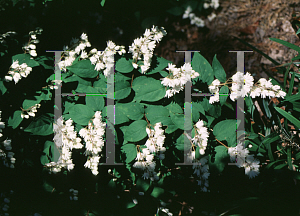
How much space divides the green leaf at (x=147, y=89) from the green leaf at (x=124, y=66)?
79mm

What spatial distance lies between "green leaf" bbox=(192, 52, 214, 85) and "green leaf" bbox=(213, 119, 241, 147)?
29 cm

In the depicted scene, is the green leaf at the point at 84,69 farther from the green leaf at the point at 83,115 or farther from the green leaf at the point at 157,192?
the green leaf at the point at 157,192

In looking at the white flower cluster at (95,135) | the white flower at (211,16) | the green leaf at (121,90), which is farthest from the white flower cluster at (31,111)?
the white flower at (211,16)

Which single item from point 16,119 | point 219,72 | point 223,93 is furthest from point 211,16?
point 16,119

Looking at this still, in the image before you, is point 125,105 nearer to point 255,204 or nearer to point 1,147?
point 1,147

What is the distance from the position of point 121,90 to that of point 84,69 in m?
0.28

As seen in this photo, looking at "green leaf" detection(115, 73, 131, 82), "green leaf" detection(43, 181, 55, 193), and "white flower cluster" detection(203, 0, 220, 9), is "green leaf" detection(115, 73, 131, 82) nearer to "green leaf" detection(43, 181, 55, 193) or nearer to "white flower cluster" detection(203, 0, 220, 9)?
"green leaf" detection(43, 181, 55, 193)

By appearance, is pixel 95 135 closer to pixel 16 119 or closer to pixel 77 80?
pixel 77 80

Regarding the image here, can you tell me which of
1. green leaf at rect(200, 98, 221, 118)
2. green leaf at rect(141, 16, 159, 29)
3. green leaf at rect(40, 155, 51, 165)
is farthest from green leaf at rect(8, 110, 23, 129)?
green leaf at rect(141, 16, 159, 29)

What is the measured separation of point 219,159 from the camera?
4.68ft

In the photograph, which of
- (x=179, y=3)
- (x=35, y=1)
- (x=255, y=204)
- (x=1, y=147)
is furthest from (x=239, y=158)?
(x=179, y=3)

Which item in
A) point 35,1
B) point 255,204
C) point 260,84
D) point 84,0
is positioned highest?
point 84,0

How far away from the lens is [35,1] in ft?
6.98

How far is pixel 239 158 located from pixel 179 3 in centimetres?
262
